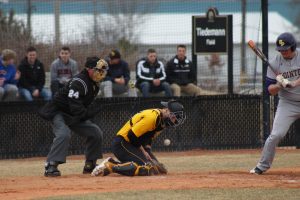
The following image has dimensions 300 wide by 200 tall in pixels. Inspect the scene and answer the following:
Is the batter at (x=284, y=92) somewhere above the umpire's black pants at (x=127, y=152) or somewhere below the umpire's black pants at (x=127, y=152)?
above

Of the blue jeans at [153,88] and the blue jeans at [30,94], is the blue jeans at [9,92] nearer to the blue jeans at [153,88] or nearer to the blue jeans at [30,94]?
the blue jeans at [30,94]

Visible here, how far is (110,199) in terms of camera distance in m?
8.91

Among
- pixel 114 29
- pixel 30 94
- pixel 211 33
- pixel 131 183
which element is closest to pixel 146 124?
pixel 131 183

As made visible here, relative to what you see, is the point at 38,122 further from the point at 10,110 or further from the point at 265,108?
the point at 265,108

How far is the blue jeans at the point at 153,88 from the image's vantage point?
699 inches

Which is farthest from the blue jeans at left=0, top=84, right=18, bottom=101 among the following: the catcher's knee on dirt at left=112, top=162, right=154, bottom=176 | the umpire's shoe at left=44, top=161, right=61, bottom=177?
the catcher's knee on dirt at left=112, top=162, right=154, bottom=176

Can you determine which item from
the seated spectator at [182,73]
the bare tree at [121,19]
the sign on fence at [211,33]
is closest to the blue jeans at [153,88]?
the seated spectator at [182,73]

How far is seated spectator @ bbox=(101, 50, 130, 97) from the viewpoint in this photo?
58.5 feet

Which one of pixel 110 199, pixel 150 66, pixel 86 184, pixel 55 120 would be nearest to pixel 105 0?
pixel 150 66

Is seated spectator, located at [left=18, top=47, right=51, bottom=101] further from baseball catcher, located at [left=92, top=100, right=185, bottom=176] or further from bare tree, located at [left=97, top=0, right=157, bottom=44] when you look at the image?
baseball catcher, located at [left=92, top=100, right=185, bottom=176]

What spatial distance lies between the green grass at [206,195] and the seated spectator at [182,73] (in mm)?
8756

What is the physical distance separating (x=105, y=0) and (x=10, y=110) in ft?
19.9

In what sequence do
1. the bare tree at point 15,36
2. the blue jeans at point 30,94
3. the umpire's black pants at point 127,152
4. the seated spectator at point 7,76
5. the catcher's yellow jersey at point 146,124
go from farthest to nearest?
the bare tree at point 15,36
the blue jeans at point 30,94
the seated spectator at point 7,76
the umpire's black pants at point 127,152
the catcher's yellow jersey at point 146,124

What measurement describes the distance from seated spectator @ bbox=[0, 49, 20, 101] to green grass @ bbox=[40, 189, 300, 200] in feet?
26.2
